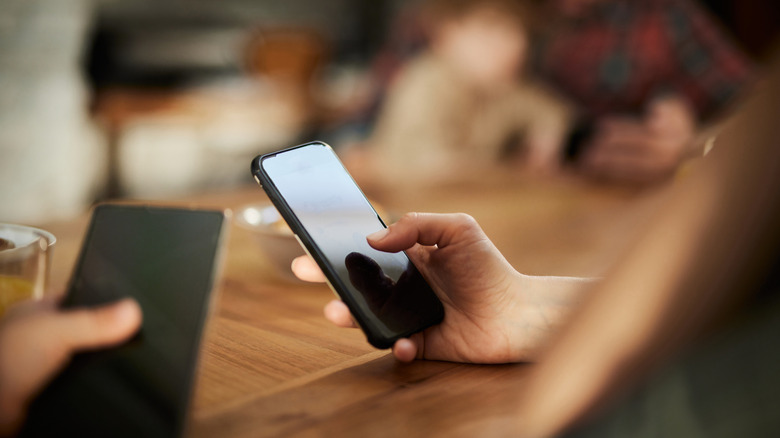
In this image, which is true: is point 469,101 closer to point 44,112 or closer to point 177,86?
point 44,112

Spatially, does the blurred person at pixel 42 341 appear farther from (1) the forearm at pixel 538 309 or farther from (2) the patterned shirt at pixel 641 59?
(2) the patterned shirt at pixel 641 59

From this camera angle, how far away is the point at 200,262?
0.42m

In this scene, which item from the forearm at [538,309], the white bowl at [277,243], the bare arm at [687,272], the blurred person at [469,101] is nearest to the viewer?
the bare arm at [687,272]

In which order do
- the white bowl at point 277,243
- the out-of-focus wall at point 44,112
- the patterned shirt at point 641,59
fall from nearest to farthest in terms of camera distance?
the white bowl at point 277,243 → the patterned shirt at point 641,59 → the out-of-focus wall at point 44,112

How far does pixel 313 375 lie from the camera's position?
19.3 inches

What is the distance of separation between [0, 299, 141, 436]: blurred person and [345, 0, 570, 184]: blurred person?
1.38 m

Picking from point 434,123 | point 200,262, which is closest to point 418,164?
point 434,123

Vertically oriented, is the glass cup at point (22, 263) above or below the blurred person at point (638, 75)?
below

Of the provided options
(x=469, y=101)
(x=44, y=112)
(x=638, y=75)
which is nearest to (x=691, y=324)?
(x=469, y=101)

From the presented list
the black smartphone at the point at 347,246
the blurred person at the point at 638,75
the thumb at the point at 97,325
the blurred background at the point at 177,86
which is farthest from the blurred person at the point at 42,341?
the blurred background at the point at 177,86

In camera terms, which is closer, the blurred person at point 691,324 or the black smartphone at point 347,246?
the blurred person at point 691,324

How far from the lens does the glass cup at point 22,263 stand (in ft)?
1.44

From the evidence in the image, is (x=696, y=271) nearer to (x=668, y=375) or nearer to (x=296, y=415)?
(x=668, y=375)

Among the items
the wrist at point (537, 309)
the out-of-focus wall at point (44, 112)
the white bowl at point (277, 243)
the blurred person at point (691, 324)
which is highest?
the blurred person at point (691, 324)
